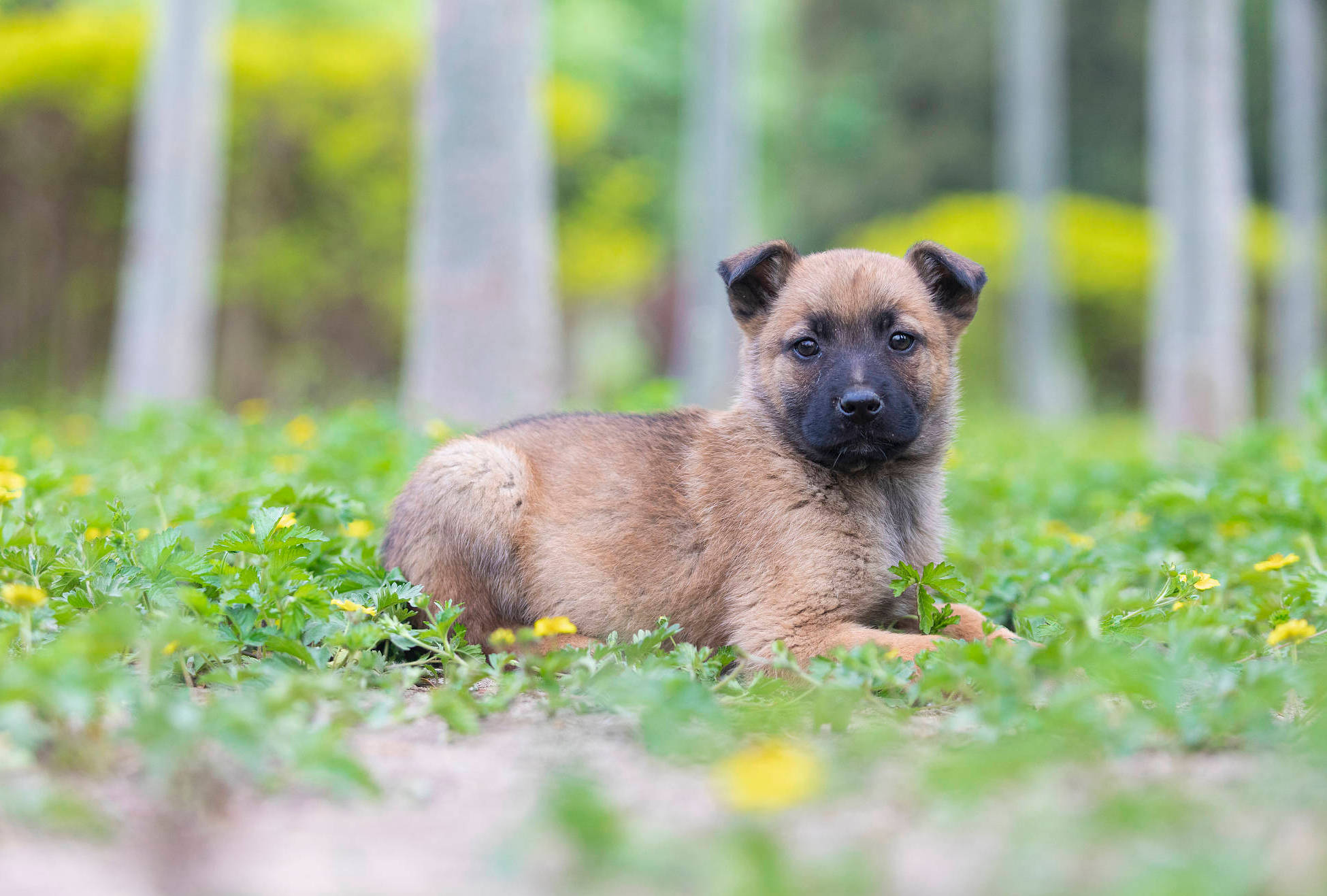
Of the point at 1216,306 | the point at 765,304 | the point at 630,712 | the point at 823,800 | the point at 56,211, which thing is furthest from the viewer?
the point at 56,211

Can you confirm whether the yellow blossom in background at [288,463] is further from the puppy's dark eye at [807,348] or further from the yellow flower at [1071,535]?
the yellow flower at [1071,535]

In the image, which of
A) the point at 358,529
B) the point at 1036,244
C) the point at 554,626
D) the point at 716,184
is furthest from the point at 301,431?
the point at 1036,244

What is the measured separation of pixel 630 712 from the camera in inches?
128

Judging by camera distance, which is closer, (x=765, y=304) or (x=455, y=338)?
(x=765, y=304)

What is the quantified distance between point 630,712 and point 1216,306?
10.5 meters

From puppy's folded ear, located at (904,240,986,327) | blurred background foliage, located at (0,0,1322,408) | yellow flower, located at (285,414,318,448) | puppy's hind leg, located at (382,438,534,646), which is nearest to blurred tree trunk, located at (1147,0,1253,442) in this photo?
blurred background foliage, located at (0,0,1322,408)

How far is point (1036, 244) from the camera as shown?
2014 centimetres

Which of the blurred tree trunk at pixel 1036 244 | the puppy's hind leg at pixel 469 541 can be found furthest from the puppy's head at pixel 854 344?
the blurred tree trunk at pixel 1036 244

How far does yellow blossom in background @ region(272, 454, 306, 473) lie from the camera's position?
6.17 meters

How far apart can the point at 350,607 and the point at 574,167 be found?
18.0 metres

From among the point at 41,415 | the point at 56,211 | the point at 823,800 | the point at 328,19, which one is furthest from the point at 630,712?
the point at 328,19

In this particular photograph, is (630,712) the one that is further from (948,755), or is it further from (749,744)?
(948,755)

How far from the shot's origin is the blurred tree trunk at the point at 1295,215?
18.9 m

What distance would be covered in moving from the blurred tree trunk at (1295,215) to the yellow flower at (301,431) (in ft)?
49.1
